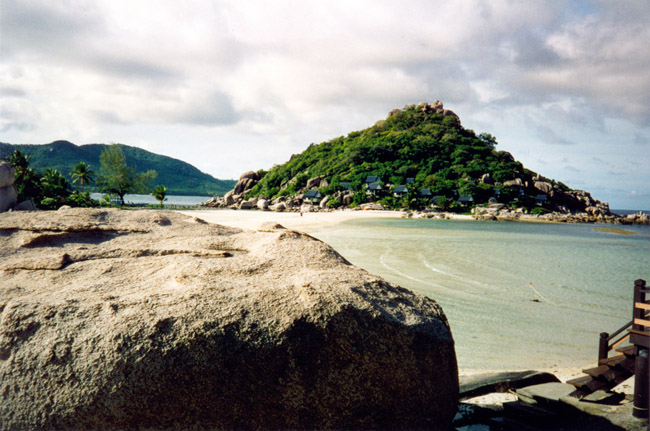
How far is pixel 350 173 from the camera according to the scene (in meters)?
92.3

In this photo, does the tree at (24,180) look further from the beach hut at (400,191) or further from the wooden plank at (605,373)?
the beach hut at (400,191)

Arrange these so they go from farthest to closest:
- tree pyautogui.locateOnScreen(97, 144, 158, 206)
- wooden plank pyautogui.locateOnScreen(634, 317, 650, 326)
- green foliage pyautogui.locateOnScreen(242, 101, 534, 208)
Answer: green foliage pyautogui.locateOnScreen(242, 101, 534, 208), tree pyautogui.locateOnScreen(97, 144, 158, 206), wooden plank pyautogui.locateOnScreen(634, 317, 650, 326)

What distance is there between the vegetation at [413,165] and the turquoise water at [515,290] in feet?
161

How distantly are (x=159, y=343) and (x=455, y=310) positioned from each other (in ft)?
35.0

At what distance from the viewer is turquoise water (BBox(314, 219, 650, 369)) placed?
9.49m

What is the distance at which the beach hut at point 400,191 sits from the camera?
3204 inches

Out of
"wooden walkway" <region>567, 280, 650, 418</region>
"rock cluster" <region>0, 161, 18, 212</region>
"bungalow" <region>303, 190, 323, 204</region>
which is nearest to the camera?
"wooden walkway" <region>567, 280, 650, 418</region>

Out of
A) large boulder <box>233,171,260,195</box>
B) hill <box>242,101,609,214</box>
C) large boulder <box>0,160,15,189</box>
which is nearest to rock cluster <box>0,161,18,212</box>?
large boulder <box>0,160,15,189</box>

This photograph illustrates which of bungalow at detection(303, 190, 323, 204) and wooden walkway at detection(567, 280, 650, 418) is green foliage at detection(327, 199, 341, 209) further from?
wooden walkway at detection(567, 280, 650, 418)

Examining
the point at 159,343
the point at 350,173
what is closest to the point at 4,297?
the point at 159,343

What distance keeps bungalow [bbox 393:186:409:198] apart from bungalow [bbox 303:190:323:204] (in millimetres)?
14694

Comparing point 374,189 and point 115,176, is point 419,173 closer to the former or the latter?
point 374,189

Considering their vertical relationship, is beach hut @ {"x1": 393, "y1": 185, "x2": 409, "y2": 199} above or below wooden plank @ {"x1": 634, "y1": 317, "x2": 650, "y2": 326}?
above

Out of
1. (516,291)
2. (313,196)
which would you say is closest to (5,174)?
(516,291)
